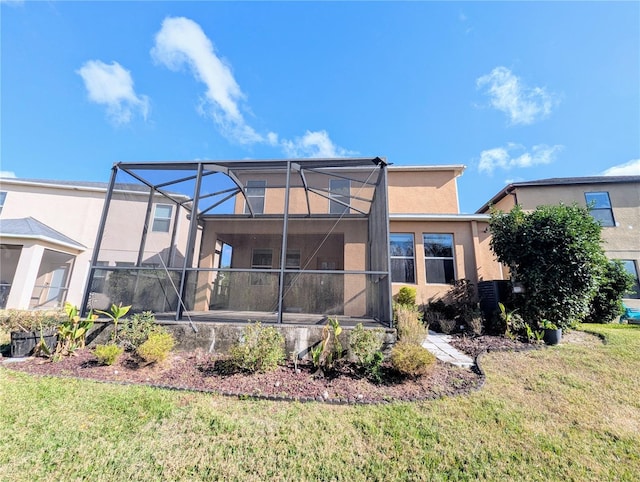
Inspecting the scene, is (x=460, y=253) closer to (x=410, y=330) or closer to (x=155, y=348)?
(x=410, y=330)

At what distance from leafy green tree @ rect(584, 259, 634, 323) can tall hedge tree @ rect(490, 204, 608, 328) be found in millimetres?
3131

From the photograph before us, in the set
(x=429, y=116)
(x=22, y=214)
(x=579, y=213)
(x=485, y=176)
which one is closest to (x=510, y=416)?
(x=579, y=213)

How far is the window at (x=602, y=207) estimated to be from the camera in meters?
11.0

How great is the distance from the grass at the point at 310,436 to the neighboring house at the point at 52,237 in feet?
13.8

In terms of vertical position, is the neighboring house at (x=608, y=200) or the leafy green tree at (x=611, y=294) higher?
the neighboring house at (x=608, y=200)

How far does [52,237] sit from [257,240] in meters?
9.35

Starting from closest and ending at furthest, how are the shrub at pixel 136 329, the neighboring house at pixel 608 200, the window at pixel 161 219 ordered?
the shrub at pixel 136 329, the window at pixel 161 219, the neighboring house at pixel 608 200

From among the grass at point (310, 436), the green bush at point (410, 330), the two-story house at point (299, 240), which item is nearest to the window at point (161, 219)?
the two-story house at point (299, 240)

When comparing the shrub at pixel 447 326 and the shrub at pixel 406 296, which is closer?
the shrub at pixel 447 326

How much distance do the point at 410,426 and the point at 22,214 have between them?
64.6ft

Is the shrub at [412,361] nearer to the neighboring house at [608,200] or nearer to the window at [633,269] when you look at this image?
the neighboring house at [608,200]

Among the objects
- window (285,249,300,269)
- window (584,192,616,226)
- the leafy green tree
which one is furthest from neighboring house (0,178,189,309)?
window (584,192,616,226)

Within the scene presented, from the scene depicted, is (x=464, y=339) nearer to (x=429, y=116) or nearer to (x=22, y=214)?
(x=429, y=116)

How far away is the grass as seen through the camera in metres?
2.12
